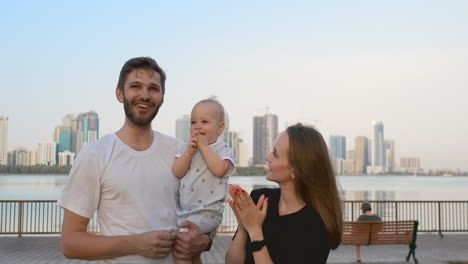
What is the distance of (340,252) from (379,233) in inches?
75.6

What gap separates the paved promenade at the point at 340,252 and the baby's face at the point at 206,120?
7248 millimetres

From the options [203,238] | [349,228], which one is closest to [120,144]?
[203,238]

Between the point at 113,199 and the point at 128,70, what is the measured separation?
29.4 inches

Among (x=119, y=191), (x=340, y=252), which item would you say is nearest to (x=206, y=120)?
(x=119, y=191)

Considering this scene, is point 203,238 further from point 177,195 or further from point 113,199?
point 113,199

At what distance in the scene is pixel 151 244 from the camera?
8.42 feet

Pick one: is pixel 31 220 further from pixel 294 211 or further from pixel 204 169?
pixel 294 211

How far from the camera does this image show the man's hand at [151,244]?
2.57 m

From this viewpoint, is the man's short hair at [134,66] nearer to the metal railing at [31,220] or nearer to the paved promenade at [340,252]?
the metal railing at [31,220]

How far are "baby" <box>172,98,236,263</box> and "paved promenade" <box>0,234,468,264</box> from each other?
7.26 metres

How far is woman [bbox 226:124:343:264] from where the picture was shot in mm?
2916

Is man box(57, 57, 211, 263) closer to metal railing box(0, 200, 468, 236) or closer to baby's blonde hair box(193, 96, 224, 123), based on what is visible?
baby's blonde hair box(193, 96, 224, 123)

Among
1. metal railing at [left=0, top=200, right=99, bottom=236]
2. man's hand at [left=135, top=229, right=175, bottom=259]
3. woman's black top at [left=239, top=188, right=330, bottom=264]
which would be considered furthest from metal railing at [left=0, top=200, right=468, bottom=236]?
man's hand at [left=135, top=229, right=175, bottom=259]

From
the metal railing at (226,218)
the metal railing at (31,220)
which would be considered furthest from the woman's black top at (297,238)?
the metal railing at (31,220)
